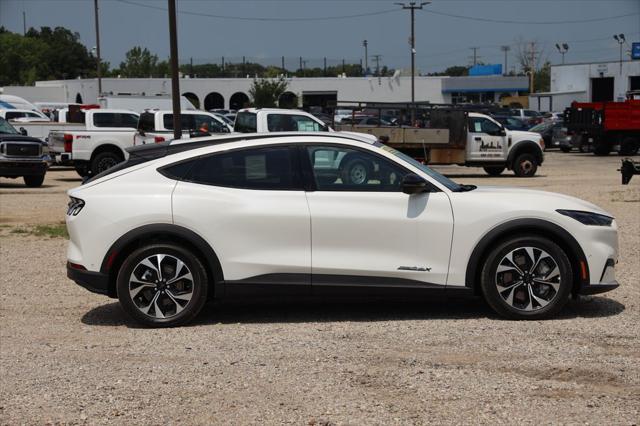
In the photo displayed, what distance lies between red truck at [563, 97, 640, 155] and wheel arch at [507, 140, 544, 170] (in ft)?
37.7

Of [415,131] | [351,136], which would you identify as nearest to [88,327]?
[351,136]

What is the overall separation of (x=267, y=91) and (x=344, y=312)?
226 ft

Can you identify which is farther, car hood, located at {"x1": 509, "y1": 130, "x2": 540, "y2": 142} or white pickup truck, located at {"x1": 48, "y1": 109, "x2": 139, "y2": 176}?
car hood, located at {"x1": 509, "y1": 130, "x2": 540, "y2": 142}

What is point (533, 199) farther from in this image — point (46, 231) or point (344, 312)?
point (46, 231)

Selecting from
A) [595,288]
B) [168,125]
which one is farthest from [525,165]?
[595,288]

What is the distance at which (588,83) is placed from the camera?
278 ft

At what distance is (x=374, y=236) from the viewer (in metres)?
7.46

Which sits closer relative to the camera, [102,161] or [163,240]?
[163,240]

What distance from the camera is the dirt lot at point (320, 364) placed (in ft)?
17.6

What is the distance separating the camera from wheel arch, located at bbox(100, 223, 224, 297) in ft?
24.4

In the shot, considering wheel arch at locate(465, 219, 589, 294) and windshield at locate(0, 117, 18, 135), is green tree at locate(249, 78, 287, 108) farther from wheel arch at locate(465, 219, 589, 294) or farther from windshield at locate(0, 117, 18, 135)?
wheel arch at locate(465, 219, 589, 294)

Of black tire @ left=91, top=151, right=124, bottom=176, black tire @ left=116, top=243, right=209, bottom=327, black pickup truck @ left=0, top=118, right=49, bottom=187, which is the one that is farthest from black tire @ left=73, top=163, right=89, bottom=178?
black tire @ left=116, top=243, right=209, bottom=327

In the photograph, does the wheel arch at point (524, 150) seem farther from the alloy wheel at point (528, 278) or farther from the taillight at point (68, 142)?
the alloy wheel at point (528, 278)

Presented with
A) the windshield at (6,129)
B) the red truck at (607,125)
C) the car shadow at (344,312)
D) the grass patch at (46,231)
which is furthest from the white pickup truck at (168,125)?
the red truck at (607,125)
